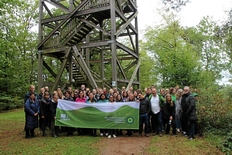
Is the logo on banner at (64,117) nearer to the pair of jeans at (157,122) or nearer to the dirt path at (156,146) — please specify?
the dirt path at (156,146)

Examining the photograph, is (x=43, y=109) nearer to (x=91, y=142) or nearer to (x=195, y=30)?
(x=91, y=142)

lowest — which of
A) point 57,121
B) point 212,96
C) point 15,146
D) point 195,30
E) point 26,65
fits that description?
point 15,146

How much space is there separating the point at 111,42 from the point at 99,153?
6645 mm

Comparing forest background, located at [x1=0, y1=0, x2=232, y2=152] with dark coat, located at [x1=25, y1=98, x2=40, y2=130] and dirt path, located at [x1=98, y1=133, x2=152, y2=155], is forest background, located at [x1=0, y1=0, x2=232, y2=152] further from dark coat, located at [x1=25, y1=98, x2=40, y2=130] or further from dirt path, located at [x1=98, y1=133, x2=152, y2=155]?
dark coat, located at [x1=25, y1=98, x2=40, y2=130]

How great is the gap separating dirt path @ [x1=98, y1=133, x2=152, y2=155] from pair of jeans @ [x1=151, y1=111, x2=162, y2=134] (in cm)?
60

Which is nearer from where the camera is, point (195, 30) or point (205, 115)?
point (205, 115)

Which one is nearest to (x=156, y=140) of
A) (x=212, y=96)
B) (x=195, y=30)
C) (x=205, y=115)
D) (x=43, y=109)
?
(x=205, y=115)

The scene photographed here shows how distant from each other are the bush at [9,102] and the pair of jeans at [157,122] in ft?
53.4

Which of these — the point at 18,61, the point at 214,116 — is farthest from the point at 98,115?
the point at 18,61

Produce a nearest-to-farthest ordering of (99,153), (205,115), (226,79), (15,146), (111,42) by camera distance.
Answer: (99,153), (15,146), (205,115), (111,42), (226,79)

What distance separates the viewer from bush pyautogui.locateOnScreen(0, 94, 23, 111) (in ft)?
64.9

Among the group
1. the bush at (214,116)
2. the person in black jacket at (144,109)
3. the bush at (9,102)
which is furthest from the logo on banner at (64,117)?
the bush at (9,102)

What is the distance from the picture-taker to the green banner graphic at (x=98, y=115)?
25.9 feet

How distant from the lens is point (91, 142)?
691 centimetres
